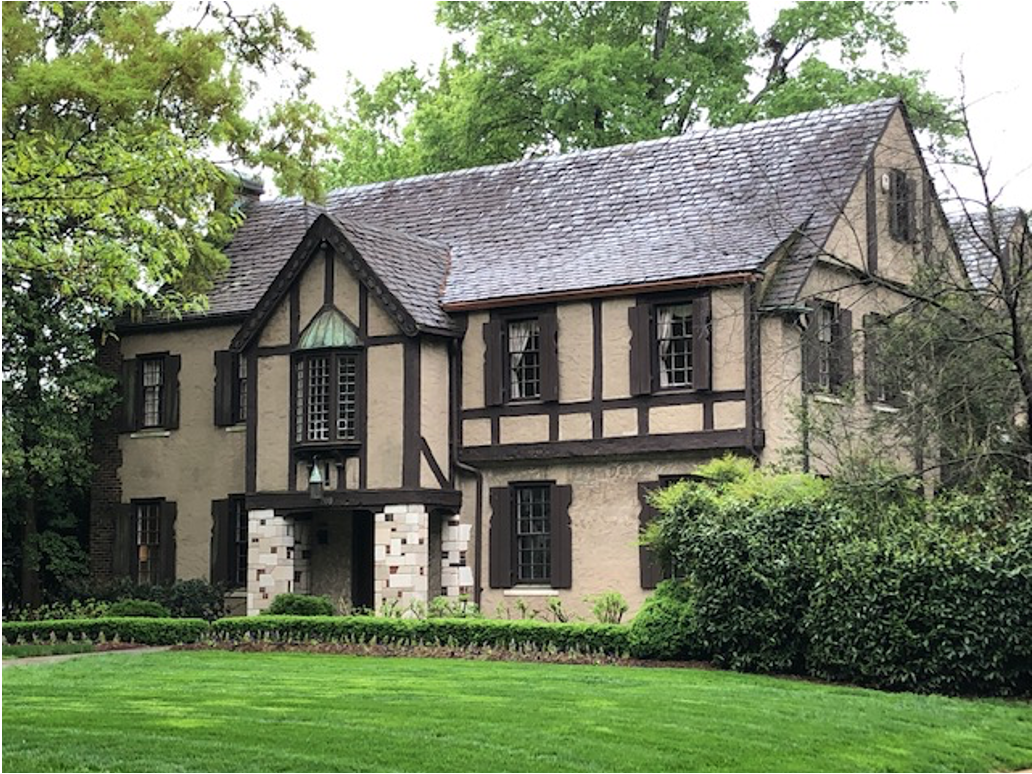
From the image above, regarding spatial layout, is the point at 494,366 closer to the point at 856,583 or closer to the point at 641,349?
the point at 641,349

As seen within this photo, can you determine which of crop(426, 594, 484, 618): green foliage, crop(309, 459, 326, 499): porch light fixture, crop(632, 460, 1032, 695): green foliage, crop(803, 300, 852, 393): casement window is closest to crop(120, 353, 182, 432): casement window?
crop(309, 459, 326, 499): porch light fixture

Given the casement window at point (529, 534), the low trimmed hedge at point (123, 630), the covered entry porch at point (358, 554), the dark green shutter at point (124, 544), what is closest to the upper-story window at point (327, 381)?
the covered entry porch at point (358, 554)

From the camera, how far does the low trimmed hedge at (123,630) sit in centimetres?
2666

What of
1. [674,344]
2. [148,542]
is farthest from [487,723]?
[148,542]

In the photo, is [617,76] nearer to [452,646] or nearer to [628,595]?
[628,595]

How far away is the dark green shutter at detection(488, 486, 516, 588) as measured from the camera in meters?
29.0

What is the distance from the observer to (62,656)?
83.1 feet

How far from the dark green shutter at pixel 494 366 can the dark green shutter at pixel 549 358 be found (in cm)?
90

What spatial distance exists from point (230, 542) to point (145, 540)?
237cm

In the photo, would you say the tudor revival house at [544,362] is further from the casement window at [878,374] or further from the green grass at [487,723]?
the green grass at [487,723]

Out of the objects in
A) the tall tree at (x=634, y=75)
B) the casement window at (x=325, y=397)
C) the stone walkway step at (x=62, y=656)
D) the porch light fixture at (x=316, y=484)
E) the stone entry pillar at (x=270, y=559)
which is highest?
the tall tree at (x=634, y=75)

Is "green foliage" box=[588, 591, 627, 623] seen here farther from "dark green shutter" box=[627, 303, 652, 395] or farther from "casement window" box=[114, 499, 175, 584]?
"casement window" box=[114, 499, 175, 584]

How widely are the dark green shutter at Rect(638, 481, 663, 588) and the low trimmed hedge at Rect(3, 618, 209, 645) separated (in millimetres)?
7219

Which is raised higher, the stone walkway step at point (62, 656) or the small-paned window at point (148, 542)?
the small-paned window at point (148, 542)
